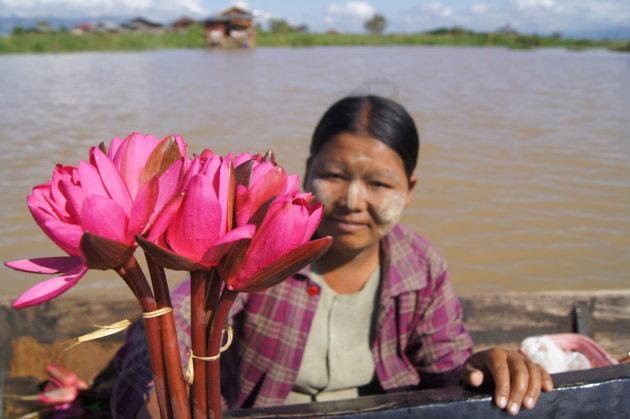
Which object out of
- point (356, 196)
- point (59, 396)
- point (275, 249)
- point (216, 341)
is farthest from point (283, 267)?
point (59, 396)

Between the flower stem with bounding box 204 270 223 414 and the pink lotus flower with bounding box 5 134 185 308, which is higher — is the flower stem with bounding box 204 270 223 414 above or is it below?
below

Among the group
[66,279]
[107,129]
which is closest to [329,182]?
[66,279]

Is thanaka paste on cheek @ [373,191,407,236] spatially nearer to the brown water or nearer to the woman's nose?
the woman's nose

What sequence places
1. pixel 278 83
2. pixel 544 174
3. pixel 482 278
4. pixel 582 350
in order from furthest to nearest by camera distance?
1. pixel 278 83
2. pixel 544 174
3. pixel 482 278
4. pixel 582 350

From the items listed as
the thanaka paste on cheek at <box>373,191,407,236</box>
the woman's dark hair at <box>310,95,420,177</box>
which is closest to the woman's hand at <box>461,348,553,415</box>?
the thanaka paste on cheek at <box>373,191,407,236</box>

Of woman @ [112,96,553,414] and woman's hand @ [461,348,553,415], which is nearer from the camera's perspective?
woman's hand @ [461,348,553,415]

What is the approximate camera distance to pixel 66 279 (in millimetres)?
502

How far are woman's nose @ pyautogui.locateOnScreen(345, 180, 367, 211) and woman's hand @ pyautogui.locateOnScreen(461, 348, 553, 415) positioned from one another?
51 cm

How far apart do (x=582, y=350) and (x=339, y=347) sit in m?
0.98

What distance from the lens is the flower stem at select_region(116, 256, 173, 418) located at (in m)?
0.55

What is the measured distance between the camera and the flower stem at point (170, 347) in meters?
0.57

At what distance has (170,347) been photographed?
1.90 feet

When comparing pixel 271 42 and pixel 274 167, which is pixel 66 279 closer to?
pixel 274 167

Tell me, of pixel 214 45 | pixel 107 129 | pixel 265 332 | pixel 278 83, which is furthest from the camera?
pixel 214 45
